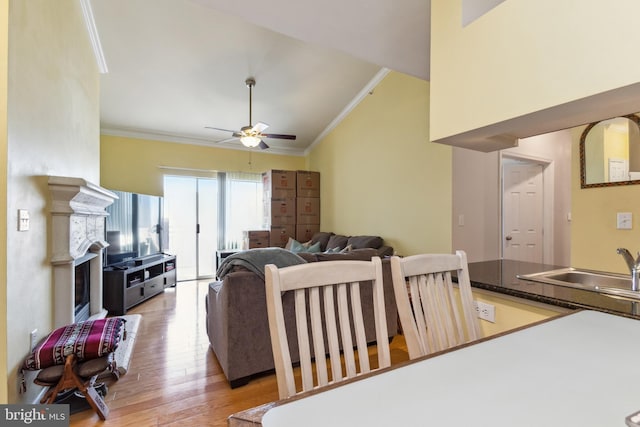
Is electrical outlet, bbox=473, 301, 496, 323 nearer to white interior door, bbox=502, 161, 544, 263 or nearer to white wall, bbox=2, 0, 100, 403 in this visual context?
white wall, bbox=2, 0, 100, 403

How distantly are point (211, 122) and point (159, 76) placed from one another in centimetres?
137

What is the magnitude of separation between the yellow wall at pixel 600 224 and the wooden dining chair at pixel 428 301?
1561mm

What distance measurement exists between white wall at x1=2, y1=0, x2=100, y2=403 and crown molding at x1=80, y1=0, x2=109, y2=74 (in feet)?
0.36

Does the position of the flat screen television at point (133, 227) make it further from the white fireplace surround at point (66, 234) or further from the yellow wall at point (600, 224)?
the yellow wall at point (600, 224)

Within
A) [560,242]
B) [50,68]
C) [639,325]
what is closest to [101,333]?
[50,68]

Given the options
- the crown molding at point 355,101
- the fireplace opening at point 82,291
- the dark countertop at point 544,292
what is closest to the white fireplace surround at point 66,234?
the fireplace opening at point 82,291

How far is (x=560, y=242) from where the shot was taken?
3.97 metres

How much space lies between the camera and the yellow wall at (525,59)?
894 millimetres

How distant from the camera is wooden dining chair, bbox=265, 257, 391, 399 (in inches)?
34.7

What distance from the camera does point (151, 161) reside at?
210 inches

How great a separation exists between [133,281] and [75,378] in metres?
2.37

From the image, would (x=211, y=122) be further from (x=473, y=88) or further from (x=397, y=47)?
(x=473, y=88)

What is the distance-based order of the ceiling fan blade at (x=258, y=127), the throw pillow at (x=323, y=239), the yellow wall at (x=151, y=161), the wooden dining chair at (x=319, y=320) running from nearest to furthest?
the wooden dining chair at (x=319, y=320)
the ceiling fan blade at (x=258, y=127)
the yellow wall at (x=151, y=161)
the throw pillow at (x=323, y=239)

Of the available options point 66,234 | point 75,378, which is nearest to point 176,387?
point 75,378
